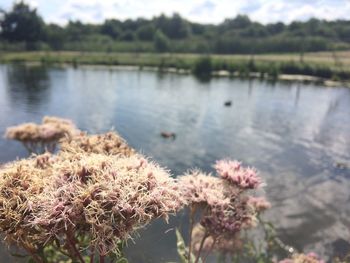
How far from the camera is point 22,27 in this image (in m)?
148

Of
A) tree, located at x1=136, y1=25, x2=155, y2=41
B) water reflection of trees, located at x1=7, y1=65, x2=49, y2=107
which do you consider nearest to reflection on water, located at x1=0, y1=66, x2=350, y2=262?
water reflection of trees, located at x1=7, y1=65, x2=49, y2=107

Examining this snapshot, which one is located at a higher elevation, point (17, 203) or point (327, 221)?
point (17, 203)

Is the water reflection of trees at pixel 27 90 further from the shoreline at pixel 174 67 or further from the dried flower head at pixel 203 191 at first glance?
the dried flower head at pixel 203 191

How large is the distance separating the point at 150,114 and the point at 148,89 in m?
17.5

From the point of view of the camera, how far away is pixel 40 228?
12.3ft

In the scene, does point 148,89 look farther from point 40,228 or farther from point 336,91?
point 40,228

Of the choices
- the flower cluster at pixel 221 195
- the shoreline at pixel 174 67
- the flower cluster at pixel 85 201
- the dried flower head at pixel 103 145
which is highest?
the flower cluster at pixel 85 201

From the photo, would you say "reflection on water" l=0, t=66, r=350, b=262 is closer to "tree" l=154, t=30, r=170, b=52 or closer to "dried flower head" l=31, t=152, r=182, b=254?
"dried flower head" l=31, t=152, r=182, b=254

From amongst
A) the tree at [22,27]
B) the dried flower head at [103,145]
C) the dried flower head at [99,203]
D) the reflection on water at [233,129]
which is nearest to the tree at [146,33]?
the tree at [22,27]

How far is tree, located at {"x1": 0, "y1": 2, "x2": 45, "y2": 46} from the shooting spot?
148 metres

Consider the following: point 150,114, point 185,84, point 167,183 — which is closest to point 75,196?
point 167,183

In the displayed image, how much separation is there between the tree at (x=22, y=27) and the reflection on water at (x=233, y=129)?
96.3 metres

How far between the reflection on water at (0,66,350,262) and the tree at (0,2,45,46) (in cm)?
9630

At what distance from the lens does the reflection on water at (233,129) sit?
17156 millimetres
